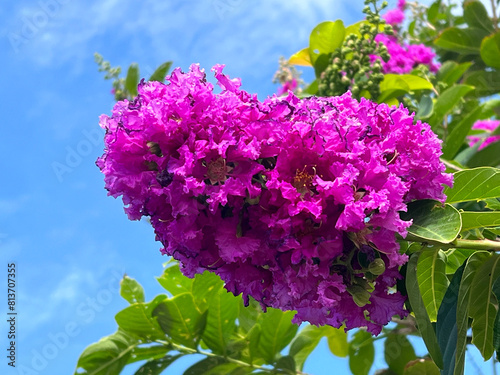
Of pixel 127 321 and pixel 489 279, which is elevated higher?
pixel 127 321

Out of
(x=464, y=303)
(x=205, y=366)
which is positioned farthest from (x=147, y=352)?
(x=464, y=303)

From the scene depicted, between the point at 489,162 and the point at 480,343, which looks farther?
the point at 489,162

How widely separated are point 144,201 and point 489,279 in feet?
2.94

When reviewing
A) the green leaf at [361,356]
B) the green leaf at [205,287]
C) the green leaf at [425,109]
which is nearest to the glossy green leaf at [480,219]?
the green leaf at [205,287]

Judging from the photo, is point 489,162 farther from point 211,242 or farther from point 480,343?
point 211,242

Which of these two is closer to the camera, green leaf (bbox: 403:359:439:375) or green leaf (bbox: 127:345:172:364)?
green leaf (bbox: 403:359:439:375)

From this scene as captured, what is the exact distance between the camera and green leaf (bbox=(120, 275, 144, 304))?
245 cm

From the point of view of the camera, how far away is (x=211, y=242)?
1361 millimetres

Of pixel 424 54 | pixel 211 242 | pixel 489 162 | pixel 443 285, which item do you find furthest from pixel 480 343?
pixel 424 54

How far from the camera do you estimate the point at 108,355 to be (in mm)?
2395

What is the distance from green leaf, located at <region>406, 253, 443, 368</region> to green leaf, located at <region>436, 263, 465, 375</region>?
0.02 meters

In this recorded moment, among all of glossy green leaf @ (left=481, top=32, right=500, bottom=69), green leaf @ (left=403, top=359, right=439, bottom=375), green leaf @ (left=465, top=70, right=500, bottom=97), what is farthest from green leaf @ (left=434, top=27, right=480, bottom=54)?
green leaf @ (left=403, top=359, right=439, bottom=375)

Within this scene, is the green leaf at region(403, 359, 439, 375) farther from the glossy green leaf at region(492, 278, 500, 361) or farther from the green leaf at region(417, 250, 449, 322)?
the glossy green leaf at region(492, 278, 500, 361)

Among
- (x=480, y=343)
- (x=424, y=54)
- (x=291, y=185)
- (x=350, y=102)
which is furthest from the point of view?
(x=424, y=54)
